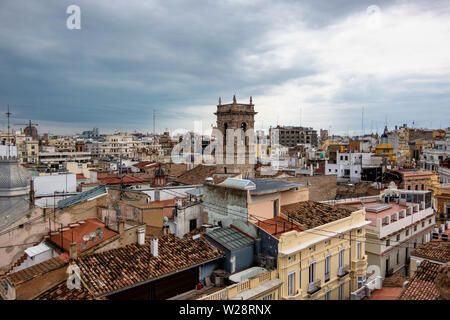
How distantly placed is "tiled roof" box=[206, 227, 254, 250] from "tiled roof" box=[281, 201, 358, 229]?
292 centimetres

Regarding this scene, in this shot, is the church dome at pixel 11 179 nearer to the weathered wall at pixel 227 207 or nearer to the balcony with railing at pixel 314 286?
the weathered wall at pixel 227 207

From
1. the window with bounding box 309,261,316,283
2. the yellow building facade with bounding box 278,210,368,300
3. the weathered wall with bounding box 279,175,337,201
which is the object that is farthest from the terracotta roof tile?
the weathered wall with bounding box 279,175,337,201

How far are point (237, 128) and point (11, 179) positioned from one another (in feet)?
68.3

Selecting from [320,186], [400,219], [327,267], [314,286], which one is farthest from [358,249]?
[320,186]

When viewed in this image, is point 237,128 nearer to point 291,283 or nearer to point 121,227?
point 291,283

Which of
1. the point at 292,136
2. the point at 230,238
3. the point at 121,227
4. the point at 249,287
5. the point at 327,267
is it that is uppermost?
the point at 292,136

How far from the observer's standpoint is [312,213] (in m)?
16.3

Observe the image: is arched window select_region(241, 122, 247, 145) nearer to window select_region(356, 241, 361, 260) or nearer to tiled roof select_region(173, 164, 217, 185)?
tiled roof select_region(173, 164, 217, 185)

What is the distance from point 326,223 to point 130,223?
850 centimetres

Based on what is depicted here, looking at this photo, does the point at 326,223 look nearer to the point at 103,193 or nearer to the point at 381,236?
the point at 381,236

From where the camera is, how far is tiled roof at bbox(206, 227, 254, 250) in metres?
12.9
